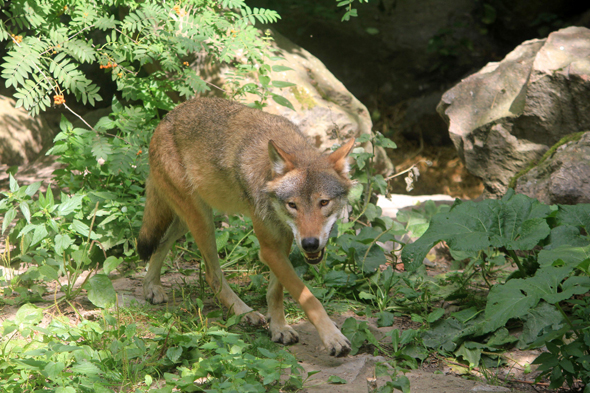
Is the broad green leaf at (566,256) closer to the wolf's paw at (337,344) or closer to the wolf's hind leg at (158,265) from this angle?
the wolf's paw at (337,344)

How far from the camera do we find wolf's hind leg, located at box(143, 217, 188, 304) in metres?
4.58

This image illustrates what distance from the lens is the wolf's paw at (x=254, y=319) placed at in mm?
4164

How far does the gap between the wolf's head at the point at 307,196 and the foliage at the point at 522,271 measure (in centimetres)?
67

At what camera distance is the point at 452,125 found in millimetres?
7102

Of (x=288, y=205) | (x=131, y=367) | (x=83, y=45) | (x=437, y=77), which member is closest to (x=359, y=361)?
(x=288, y=205)

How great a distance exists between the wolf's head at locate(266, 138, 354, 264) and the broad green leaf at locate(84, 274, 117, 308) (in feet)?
5.08

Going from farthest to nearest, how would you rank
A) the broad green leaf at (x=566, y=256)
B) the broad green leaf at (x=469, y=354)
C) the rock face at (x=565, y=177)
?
the rock face at (x=565, y=177) → the broad green leaf at (x=469, y=354) → the broad green leaf at (x=566, y=256)

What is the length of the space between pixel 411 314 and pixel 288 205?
5.08 feet

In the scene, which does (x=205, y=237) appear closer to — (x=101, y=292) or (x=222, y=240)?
(x=222, y=240)

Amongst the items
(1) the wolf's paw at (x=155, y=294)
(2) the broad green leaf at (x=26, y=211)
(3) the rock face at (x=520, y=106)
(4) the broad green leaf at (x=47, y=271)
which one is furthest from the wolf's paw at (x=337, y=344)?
(3) the rock face at (x=520, y=106)

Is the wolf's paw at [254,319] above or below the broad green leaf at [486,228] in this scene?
below

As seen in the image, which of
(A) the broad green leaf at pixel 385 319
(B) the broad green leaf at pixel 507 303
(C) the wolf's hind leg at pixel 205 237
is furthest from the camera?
(C) the wolf's hind leg at pixel 205 237

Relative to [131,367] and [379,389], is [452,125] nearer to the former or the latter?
[379,389]

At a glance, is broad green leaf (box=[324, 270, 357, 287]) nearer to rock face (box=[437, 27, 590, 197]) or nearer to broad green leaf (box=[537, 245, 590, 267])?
broad green leaf (box=[537, 245, 590, 267])
